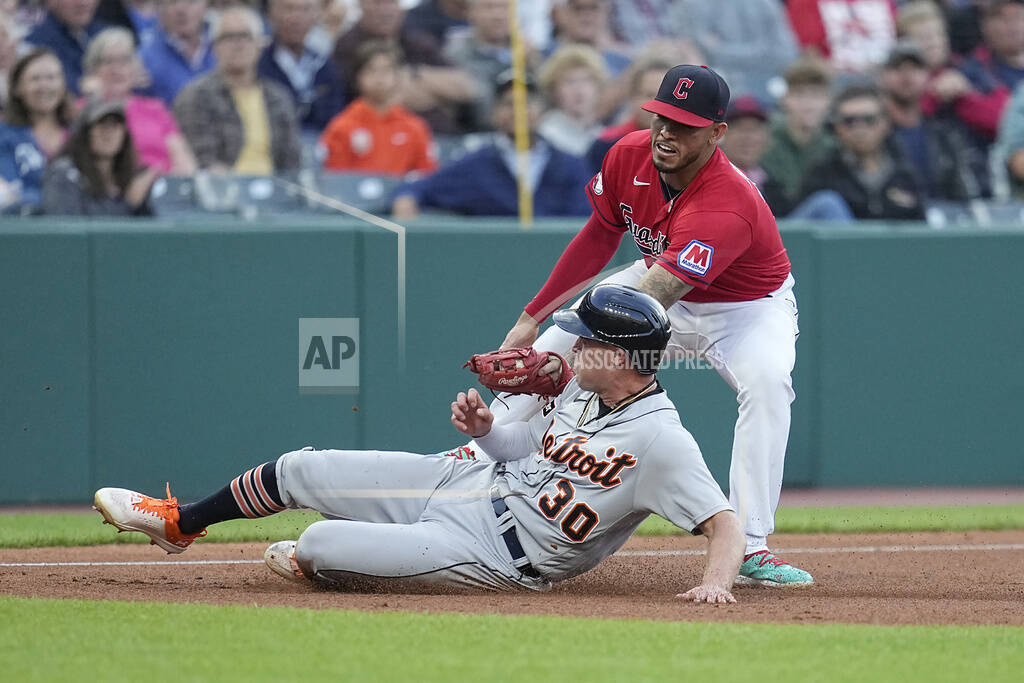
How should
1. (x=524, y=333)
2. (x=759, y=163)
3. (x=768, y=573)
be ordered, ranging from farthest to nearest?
(x=759, y=163) → (x=524, y=333) → (x=768, y=573)

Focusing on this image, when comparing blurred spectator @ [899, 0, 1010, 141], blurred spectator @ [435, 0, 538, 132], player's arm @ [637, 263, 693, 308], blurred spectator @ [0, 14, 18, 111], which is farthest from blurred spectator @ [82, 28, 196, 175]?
blurred spectator @ [899, 0, 1010, 141]

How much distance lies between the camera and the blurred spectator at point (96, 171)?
778cm

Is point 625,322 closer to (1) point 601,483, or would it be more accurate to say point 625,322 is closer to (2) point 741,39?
(1) point 601,483

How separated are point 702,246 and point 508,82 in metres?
4.21

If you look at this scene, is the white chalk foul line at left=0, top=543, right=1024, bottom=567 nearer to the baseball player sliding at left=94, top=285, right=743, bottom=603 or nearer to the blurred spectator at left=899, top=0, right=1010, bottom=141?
the baseball player sliding at left=94, top=285, right=743, bottom=603

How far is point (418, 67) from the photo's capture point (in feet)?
30.4

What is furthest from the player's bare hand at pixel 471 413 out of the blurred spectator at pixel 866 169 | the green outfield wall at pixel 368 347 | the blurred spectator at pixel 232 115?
the blurred spectator at pixel 866 169

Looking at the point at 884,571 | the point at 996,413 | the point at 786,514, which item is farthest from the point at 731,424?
the point at 884,571

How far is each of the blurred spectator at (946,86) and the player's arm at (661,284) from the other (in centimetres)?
606

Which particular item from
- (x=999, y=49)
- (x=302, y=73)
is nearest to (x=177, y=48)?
(x=302, y=73)

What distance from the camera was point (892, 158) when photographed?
9.56m

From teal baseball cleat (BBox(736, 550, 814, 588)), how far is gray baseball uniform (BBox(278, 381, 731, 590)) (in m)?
0.76

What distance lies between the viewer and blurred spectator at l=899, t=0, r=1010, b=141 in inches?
405

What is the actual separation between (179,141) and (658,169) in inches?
160
